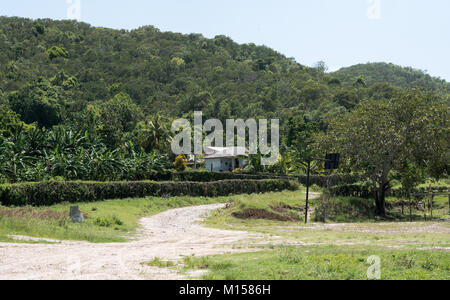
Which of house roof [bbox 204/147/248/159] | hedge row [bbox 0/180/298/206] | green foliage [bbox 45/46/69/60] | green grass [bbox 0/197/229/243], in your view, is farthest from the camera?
green foliage [bbox 45/46/69/60]

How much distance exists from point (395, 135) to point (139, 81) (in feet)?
350

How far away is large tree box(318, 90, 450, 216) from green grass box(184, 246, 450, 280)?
2589cm

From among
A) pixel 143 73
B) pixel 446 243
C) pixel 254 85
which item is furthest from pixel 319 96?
pixel 446 243

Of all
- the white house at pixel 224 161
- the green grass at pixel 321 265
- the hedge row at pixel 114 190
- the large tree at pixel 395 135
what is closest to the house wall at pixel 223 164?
the white house at pixel 224 161

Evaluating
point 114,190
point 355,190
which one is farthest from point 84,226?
point 355,190

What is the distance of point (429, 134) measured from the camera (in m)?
37.9

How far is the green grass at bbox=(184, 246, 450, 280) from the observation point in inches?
445

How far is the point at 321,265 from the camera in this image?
487 inches

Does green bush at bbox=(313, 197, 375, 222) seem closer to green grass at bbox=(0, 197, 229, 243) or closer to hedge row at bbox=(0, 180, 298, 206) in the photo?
hedge row at bbox=(0, 180, 298, 206)

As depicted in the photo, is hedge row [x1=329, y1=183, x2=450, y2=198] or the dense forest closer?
hedge row [x1=329, y1=183, x2=450, y2=198]

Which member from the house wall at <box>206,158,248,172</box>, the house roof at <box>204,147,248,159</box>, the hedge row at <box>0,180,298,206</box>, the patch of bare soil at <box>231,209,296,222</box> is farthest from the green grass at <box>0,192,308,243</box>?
the house wall at <box>206,158,248,172</box>

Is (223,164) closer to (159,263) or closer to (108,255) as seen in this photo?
(108,255)

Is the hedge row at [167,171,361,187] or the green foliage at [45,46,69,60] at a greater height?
the green foliage at [45,46,69,60]
